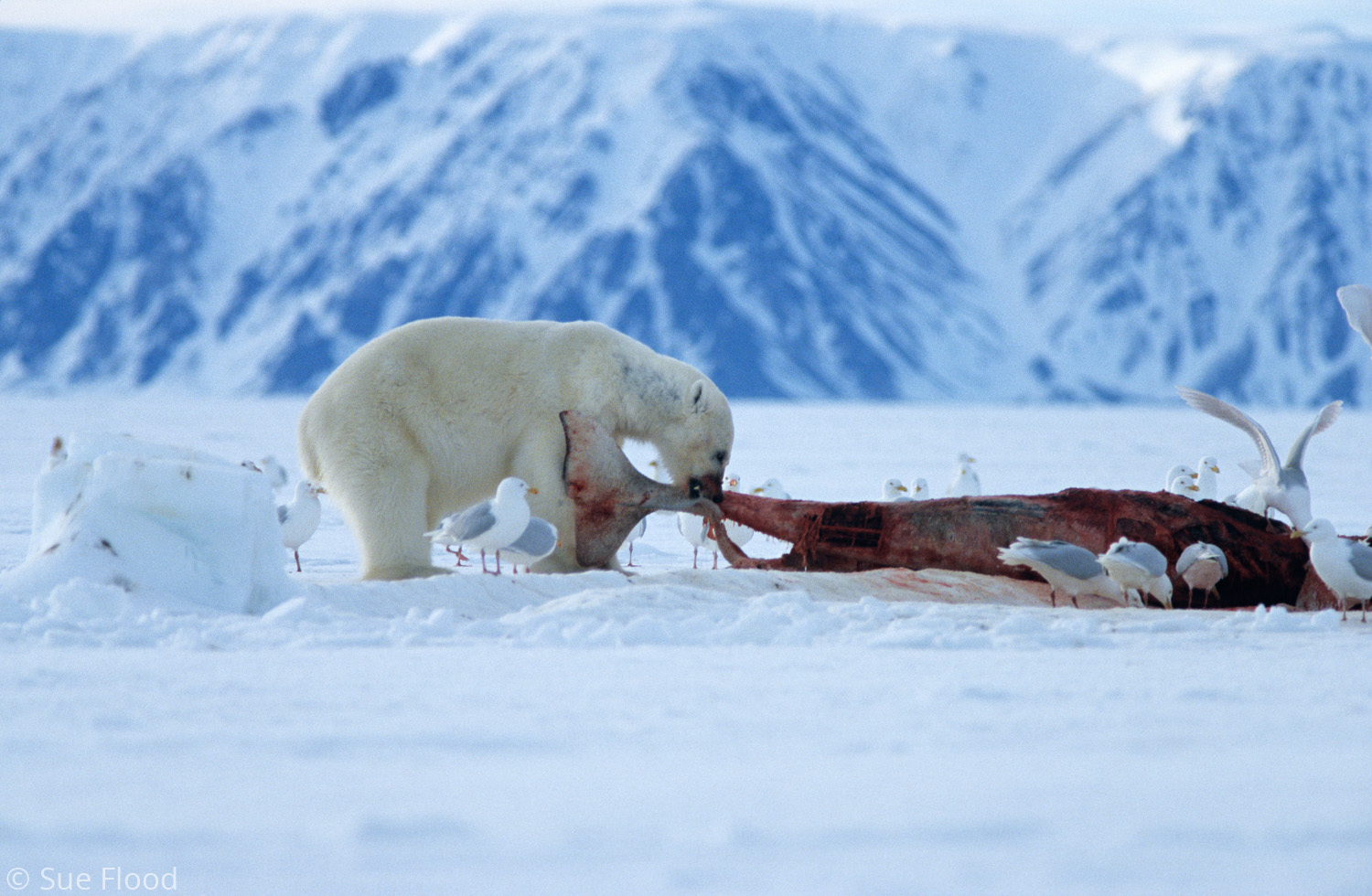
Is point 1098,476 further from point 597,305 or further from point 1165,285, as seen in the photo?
point 1165,285

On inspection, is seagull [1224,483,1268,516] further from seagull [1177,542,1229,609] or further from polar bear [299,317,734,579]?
polar bear [299,317,734,579]

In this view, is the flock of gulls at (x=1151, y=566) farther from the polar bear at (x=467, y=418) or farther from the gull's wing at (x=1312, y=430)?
the gull's wing at (x=1312, y=430)

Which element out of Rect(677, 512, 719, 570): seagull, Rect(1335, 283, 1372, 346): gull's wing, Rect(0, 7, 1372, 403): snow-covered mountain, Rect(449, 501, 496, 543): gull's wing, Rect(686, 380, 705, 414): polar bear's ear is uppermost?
Rect(0, 7, 1372, 403): snow-covered mountain

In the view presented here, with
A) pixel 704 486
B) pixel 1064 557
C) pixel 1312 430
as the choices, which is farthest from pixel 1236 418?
pixel 704 486

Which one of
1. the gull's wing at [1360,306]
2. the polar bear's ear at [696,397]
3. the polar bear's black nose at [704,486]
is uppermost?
the gull's wing at [1360,306]

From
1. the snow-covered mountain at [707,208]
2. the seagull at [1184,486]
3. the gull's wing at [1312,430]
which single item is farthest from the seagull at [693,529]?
the snow-covered mountain at [707,208]

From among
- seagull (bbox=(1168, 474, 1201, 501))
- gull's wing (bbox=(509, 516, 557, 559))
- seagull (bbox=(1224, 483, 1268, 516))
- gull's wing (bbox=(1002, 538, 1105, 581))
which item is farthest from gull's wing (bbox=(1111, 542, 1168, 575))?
seagull (bbox=(1168, 474, 1201, 501))

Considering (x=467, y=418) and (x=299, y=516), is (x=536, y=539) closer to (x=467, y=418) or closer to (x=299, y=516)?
(x=467, y=418)

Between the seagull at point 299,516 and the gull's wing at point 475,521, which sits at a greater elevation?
the gull's wing at point 475,521
